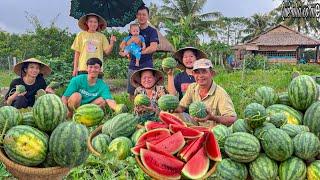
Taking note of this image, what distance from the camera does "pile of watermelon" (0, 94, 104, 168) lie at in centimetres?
265

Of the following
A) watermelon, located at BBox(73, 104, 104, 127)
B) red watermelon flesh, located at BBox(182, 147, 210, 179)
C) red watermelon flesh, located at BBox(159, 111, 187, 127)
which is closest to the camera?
red watermelon flesh, located at BBox(182, 147, 210, 179)

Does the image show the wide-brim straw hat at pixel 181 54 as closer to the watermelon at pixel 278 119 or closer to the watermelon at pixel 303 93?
the watermelon at pixel 303 93

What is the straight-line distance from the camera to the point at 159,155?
3.22 m

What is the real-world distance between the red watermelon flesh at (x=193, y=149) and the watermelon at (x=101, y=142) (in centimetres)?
126

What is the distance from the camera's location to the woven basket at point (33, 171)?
2.63m

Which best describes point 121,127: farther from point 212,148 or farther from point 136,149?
point 212,148

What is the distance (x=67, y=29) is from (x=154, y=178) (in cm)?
2191

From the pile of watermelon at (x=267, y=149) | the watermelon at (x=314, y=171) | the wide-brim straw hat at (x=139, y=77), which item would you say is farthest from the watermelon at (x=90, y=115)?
the watermelon at (x=314, y=171)

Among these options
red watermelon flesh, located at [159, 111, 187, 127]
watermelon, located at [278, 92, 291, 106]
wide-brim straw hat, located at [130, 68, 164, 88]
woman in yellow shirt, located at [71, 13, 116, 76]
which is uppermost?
woman in yellow shirt, located at [71, 13, 116, 76]

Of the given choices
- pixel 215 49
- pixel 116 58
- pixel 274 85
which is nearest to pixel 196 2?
pixel 215 49

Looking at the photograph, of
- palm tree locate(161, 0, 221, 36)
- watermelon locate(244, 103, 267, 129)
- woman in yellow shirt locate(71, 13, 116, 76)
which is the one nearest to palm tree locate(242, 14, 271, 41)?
palm tree locate(161, 0, 221, 36)

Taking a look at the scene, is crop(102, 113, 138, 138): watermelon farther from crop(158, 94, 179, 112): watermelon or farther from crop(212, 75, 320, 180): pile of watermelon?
crop(212, 75, 320, 180): pile of watermelon

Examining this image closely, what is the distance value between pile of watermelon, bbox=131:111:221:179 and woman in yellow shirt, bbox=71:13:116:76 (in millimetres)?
4323

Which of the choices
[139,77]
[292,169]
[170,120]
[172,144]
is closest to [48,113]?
[172,144]
